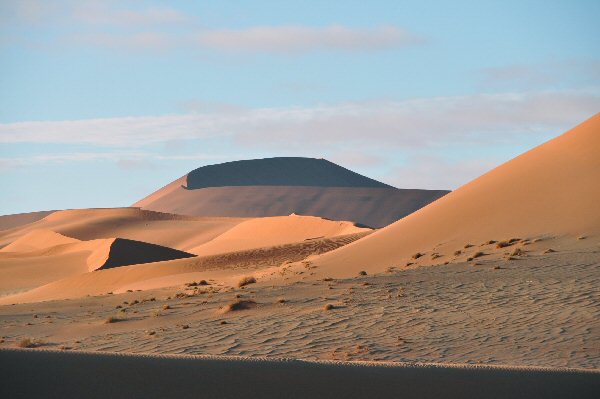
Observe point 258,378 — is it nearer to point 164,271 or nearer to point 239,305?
point 239,305

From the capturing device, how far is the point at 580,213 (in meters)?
29.8

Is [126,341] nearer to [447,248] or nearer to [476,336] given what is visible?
[476,336]

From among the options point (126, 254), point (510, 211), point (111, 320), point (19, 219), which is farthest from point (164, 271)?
point (19, 219)

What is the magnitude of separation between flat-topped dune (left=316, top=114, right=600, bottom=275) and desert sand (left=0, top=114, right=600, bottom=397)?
9cm

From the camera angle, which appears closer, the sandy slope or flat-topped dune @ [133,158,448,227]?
the sandy slope

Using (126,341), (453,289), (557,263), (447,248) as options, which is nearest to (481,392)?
(126,341)

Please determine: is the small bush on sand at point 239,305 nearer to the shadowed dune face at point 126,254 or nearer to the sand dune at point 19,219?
the shadowed dune face at point 126,254

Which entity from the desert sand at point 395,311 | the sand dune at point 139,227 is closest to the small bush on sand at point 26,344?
the desert sand at point 395,311

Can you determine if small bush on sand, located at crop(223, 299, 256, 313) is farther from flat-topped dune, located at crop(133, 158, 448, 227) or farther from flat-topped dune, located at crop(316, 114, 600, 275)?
flat-topped dune, located at crop(133, 158, 448, 227)

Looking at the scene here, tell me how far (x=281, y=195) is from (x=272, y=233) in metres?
68.9

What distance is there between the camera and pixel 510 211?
32719mm

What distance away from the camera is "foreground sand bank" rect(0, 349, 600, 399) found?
9.92m

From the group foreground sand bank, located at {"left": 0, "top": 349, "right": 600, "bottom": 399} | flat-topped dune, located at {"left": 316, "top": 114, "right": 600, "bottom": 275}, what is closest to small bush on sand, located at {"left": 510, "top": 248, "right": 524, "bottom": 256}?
flat-topped dune, located at {"left": 316, "top": 114, "right": 600, "bottom": 275}

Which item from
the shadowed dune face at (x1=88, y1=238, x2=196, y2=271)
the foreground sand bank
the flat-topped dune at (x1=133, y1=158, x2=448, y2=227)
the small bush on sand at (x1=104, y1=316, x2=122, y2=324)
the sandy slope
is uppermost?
the flat-topped dune at (x1=133, y1=158, x2=448, y2=227)
